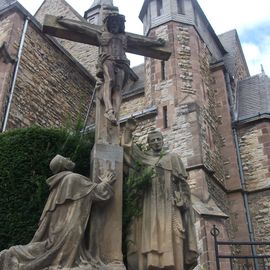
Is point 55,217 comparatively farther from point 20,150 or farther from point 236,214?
point 236,214

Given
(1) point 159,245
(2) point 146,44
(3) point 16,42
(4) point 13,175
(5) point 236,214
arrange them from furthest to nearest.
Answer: (5) point 236,214, (3) point 16,42, (2) point 146,44, (4) point 13,175, (1) point 159,245

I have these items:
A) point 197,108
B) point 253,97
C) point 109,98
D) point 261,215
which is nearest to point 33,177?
point 109,98

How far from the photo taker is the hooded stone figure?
374 centimetres

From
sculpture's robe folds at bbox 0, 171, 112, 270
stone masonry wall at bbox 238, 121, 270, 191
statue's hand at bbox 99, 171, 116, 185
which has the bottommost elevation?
sculpture's robe folds at bbox 0, 171, 112, 270

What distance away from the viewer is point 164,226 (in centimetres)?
442

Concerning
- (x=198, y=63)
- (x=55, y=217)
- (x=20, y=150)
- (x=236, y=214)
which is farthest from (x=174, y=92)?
(x=55, y=217)

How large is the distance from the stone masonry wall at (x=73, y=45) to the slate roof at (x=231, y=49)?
593 centimetres

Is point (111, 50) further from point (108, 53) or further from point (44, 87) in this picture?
point (44, 87)

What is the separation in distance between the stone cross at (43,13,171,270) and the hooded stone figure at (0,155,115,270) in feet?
0.60

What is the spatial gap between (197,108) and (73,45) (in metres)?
9.54

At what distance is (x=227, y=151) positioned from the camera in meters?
15.3

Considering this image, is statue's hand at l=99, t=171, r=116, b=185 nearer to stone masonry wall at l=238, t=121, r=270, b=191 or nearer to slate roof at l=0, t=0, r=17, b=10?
slate roof at l=0, t=0, r=17, b=10

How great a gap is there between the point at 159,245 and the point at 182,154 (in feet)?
28.2

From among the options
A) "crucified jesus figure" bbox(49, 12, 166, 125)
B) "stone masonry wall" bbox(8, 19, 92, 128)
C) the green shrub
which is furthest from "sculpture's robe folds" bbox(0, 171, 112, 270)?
"stone masonry wall" bbox(8, 19, 92, 128)
